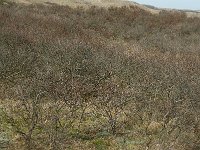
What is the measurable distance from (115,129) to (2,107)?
260cm

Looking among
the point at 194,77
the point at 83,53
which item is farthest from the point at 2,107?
the point at 194,77

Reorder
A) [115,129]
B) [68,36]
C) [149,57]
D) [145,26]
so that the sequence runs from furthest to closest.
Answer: [145,26] < [68,36] < [149,57] < [115,129]

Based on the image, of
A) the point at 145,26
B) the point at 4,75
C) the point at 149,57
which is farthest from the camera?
the point at 145,26

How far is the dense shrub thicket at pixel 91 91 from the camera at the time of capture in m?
8.45

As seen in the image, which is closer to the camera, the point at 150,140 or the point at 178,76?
the point at 150,140

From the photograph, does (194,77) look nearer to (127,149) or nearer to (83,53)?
(83,53)

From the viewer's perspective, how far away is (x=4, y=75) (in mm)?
11695

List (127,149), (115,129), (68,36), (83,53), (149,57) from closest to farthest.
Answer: (127,149) → (115,129) → (83,53) → (149,57) → (68,36)

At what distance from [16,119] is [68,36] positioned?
8670 millimetres

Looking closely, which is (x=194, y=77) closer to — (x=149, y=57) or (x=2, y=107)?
(x=149, y=57)

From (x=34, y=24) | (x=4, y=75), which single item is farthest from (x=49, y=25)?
(x=4, y=75)

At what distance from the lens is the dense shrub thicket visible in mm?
8453

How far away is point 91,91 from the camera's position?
1102 centimetres

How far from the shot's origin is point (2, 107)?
31.3ft
